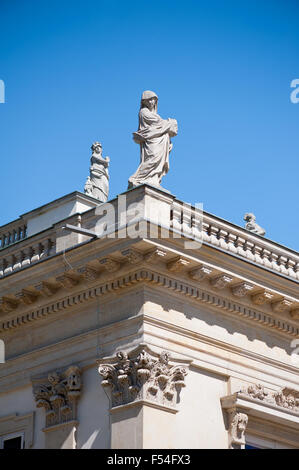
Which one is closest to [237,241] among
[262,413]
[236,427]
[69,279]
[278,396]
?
[278,396]

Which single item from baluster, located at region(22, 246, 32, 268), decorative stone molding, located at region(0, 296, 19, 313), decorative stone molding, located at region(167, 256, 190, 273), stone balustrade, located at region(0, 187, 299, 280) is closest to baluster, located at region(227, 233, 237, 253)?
stone balustrade, located at region(0, 187, 299, 280)

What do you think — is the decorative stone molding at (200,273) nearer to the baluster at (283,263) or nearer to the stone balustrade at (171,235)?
the stone balustrade at (171,235)

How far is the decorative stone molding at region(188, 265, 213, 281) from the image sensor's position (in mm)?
21875

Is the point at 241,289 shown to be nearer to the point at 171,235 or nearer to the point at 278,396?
the point at 171,235

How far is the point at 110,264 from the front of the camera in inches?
851

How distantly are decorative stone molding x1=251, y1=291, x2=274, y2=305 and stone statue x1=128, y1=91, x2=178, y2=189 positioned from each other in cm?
305

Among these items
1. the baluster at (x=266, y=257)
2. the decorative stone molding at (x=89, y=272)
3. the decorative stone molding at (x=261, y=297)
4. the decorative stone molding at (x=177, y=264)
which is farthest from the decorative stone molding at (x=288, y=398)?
the decorative stone molding at (x=89, y=272)

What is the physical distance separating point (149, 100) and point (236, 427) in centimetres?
696

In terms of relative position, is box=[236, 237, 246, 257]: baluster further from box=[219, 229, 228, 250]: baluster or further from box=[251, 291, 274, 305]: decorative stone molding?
box=[251, 291, 274, 305]: decorative stone molding

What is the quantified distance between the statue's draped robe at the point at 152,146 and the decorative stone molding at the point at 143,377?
3.67 meters

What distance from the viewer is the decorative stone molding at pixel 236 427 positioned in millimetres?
21969
